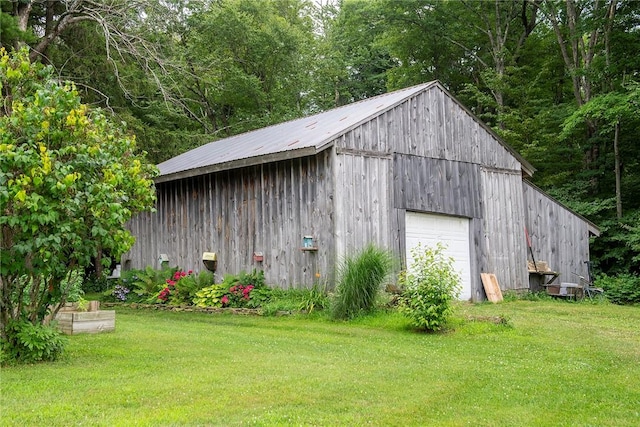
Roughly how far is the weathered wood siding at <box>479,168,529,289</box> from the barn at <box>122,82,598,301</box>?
0.03 m

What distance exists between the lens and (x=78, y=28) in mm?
21109

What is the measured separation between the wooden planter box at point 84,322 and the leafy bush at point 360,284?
3799 mm

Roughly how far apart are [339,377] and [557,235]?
12665 millimetres

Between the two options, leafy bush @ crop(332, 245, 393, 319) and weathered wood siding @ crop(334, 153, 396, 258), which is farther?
weathered wood siding @ crop(334, 153, 396, 258)

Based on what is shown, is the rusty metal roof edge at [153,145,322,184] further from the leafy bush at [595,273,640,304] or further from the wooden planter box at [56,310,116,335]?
the leafy bush at [595,273,640,304]

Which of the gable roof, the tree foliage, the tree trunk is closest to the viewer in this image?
the gable roof

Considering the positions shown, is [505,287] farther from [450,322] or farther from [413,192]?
[450,322]

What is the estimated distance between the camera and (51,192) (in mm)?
6652

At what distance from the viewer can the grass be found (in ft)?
17.4

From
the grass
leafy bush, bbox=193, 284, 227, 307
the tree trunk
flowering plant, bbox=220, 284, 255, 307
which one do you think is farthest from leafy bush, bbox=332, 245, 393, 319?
the tree trunk

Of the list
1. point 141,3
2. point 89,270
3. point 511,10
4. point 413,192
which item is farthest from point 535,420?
point 511,10

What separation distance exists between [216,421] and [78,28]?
19.0m

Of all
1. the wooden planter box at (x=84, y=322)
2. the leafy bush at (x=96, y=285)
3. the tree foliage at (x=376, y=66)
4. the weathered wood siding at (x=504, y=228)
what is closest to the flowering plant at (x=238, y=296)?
the wooden planter box at (x=84, y=322)

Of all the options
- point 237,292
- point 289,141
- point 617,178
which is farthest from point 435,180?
point 617,178
